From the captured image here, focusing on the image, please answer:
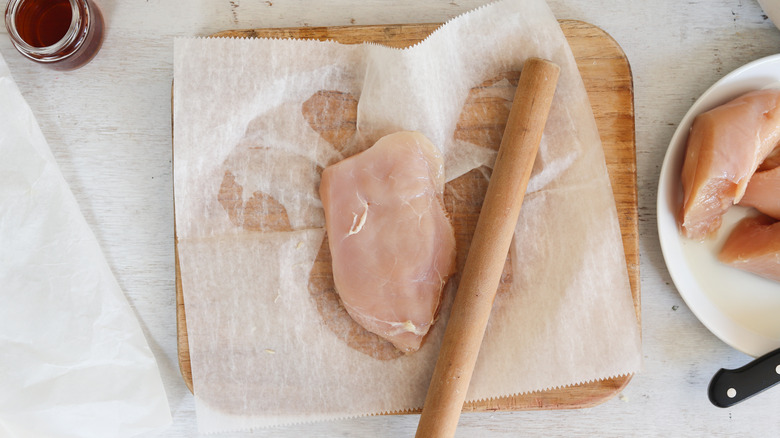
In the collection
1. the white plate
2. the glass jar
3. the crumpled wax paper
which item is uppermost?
the glass jar

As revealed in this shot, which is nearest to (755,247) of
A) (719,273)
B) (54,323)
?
(719,273)

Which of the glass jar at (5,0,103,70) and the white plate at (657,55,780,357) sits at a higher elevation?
the glass jar at (5,0,103,70)

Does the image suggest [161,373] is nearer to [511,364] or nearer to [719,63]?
[511,364]

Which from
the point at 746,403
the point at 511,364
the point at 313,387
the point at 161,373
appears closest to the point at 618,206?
the point at 511,364

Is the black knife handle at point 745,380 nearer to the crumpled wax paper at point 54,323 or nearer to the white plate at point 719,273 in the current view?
the white plate at point 719,273

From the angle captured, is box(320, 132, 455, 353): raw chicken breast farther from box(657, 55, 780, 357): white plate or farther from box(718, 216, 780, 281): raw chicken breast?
box(718, 216, 780, 281): raw chicken breast

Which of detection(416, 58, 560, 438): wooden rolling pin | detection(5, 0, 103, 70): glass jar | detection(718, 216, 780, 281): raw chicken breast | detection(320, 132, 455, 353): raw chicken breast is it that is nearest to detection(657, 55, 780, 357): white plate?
detection(718, 216, 780, 281): raw chicken breast

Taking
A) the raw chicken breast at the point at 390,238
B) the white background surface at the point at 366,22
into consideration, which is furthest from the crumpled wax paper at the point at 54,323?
the raw chicken breast at the point at 390,238
